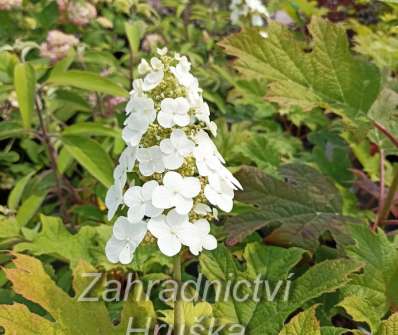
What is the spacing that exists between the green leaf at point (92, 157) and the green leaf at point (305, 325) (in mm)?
807

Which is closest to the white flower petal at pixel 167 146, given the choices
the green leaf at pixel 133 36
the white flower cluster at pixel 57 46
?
the green leaf at pixel 133 36

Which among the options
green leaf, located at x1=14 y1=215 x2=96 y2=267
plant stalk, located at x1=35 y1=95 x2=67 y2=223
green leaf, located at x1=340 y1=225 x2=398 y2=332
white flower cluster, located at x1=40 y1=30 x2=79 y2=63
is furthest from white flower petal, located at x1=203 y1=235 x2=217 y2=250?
white flower cluster, located at x1=40 y1=30 x2=79 y2=63

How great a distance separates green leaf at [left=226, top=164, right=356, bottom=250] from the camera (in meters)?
1.36

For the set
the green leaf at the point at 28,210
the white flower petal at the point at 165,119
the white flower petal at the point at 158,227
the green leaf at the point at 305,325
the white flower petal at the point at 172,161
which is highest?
the white flower petal at the point at 165,119

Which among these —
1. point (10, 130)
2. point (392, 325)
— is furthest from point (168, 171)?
point (10, 130)

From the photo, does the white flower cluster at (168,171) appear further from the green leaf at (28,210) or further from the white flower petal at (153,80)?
the green leaf at (28,210)

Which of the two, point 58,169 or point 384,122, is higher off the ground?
point 384,122

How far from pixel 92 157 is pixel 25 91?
10.6 inches

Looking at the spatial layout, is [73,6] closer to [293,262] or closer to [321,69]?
[321,69]

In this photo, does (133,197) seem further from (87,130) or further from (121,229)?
(87,130)

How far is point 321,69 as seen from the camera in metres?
1.54

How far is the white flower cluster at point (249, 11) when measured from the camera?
108 inches

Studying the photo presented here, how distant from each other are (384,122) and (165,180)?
2.69 feet

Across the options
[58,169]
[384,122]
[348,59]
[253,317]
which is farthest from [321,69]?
[58,169]
